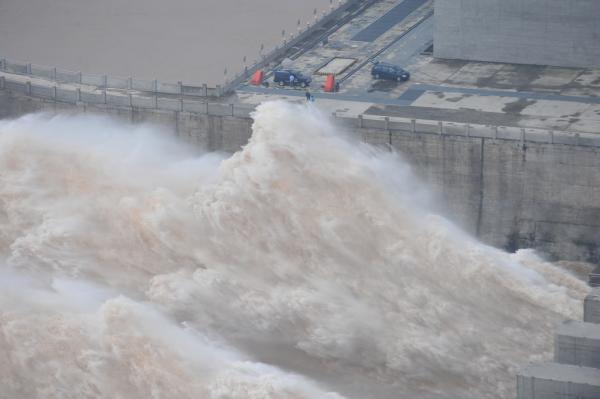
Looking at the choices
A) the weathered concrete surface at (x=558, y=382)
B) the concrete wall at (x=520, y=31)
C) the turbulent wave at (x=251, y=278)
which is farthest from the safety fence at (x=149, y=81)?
the weathered concrete surface at (x=558, y=382)

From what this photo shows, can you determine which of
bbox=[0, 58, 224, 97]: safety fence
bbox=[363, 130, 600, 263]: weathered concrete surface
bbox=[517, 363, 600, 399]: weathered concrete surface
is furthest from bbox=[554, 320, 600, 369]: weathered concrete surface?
bbox=[0, 58, 224, 97]: safety fence

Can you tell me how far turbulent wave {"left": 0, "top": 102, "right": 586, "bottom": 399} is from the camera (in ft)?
155

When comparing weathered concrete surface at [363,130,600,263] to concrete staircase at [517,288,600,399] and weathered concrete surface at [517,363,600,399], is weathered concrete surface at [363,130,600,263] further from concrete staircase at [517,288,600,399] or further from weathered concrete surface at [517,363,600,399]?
weathered concrete surface at [517,363,600,399]

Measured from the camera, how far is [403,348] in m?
48.5

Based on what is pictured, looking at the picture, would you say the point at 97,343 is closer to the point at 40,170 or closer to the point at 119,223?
the point at 119,223

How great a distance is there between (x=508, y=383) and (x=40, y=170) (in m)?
19.3

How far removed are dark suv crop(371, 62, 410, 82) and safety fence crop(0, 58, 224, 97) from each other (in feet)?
18.5

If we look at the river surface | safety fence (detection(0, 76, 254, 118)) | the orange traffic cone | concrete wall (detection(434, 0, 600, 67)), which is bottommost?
the river surface

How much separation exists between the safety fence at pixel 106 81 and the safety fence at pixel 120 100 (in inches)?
25.5

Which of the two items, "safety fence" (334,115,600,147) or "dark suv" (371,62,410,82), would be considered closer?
"safety fence" (334,115,600,147)

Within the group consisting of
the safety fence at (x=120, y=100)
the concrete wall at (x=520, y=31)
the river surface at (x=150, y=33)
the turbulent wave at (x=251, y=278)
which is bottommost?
the turbulent wave at (x=251, y=278)

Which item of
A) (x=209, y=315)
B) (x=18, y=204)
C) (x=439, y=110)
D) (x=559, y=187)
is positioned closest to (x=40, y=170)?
(x=18, y=204)

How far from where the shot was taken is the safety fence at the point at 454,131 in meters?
53.4

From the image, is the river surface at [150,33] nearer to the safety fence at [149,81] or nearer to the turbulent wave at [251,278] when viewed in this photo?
the safety fence at [149,81]
